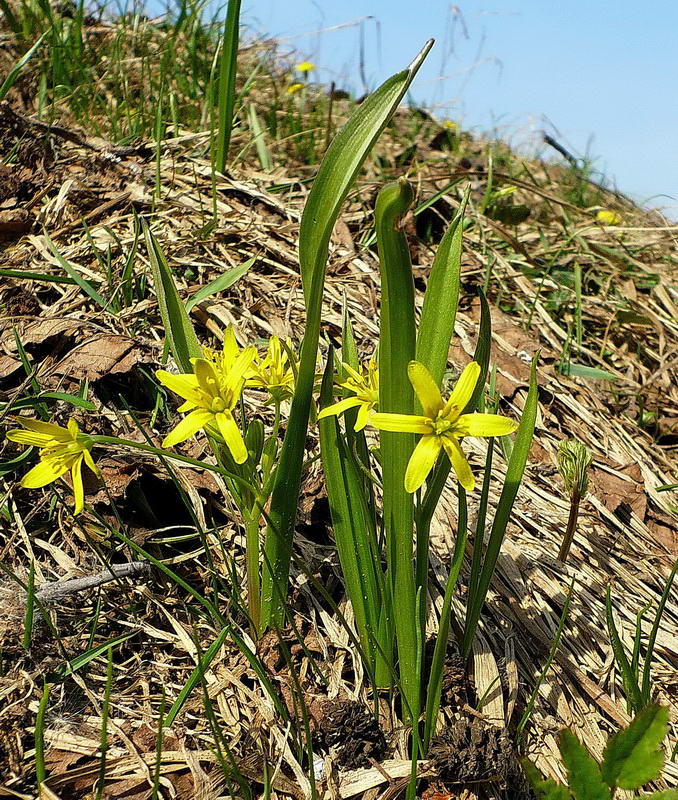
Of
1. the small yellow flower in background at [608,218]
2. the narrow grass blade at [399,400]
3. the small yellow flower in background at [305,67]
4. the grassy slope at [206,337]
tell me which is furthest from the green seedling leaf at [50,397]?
the small yellow flower in background at [305,67]

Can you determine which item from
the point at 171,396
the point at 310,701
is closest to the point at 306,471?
the point at 171,396

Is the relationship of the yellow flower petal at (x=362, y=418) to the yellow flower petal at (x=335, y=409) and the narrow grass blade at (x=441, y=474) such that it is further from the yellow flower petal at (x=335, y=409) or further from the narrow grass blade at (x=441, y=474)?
the narrow grass blade at (x=441, y=474)

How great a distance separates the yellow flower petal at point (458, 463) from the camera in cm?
101

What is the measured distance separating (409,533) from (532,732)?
1.97 ft

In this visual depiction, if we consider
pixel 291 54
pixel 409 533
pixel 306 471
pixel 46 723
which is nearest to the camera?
pixel 409 533

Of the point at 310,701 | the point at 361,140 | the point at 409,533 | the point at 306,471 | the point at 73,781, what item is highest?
the point at 361,140

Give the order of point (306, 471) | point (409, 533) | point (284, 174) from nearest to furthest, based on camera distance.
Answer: point (409, 533)
point (306, 471)
point (284, 174)

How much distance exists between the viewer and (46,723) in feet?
4.51

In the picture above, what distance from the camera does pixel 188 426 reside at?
3.73ft

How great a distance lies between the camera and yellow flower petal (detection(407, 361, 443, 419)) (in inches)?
40.8

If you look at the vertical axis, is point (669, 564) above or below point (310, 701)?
above

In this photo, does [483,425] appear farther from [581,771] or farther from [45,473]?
[45,473]

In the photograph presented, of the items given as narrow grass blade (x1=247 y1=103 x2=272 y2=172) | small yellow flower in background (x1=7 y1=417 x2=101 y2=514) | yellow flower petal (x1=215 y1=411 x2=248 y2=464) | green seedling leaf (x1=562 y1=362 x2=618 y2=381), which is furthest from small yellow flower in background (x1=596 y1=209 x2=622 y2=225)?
small yellow flower in background (x1=7 y1=417 x2=101 y2=514)

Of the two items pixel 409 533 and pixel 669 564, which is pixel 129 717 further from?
pixel 669 564
